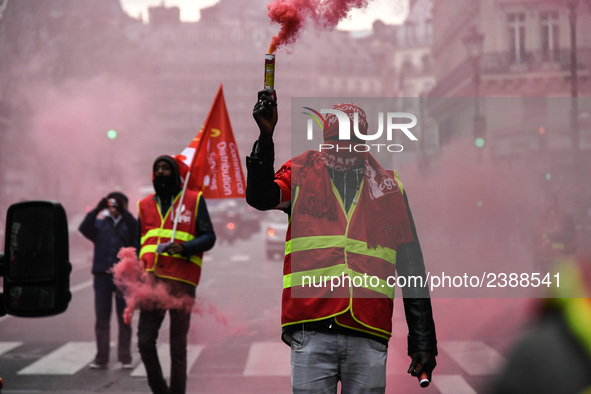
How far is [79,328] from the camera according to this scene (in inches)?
415

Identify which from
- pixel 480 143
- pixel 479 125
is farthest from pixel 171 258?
pixel 480 143

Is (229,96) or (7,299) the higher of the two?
(229,96)

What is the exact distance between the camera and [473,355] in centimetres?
801

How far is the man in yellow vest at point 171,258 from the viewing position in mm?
5816

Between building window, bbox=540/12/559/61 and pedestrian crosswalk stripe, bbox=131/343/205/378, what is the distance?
18.2 feet

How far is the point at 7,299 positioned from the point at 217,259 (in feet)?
71.0

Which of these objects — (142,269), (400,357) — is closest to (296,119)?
(142,269)

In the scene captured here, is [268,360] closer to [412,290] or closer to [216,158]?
[216,158]

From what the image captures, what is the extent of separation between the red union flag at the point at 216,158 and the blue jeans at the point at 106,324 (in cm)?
176

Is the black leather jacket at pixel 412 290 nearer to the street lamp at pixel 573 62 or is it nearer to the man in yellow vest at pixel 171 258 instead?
the man in yellow vest at pixel 171 258

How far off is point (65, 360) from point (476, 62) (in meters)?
9.71

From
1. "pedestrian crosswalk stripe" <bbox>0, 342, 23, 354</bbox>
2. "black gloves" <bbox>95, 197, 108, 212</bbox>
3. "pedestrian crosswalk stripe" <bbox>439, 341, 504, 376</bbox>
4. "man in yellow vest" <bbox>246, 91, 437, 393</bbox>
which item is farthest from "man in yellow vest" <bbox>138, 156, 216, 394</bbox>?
"pedestrian crosswalk stripe" <bbox>0, 342, 23, 354</bbox>

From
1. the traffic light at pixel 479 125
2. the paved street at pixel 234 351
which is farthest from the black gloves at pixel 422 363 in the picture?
the traffic light at pixel 479 125

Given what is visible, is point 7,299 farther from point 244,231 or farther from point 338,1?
point 244,231
